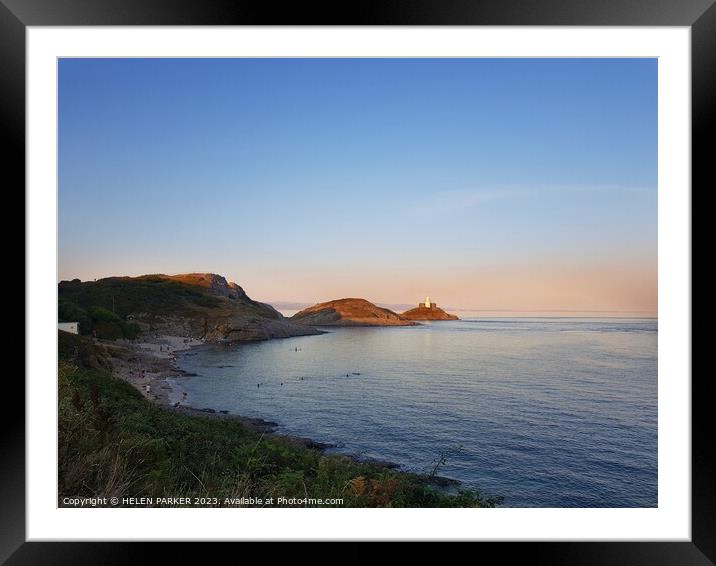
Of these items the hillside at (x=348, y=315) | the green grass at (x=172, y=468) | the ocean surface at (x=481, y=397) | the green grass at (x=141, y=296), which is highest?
the green grass at (x=141, y=296)

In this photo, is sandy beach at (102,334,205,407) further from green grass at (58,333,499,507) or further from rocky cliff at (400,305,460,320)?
rocky cliff at (400,305,460,320)

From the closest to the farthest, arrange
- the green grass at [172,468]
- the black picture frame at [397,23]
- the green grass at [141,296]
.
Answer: the black picture frame at [397,23], the green grass at [172,468], the green grass at [141,296]

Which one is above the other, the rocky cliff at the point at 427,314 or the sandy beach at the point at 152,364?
the rocky cliff at the point at 427,314

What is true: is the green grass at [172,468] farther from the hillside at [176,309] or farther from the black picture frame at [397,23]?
the hillside at [176,309]

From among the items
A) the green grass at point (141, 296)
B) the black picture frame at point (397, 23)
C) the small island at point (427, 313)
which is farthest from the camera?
the small island at point (427, 313)

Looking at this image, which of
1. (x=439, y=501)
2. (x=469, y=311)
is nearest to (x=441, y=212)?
(x=469, y=311)

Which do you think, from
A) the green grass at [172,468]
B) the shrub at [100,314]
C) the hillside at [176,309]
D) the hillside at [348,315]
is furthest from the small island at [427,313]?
the shrub at [100,314]

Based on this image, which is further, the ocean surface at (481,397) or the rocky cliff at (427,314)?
the rocky cliff at (427,314)
